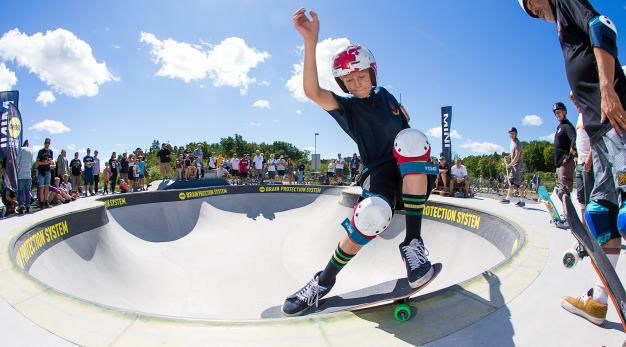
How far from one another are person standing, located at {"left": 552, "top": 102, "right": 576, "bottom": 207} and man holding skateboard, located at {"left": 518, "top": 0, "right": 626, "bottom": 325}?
451 cm

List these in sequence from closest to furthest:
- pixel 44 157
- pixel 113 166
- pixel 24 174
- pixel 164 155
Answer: pixel 24 174, pixel 44 157, pixel 113 166, pixel 164 155

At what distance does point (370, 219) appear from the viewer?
244cm

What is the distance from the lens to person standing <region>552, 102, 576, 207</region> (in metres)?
5.85

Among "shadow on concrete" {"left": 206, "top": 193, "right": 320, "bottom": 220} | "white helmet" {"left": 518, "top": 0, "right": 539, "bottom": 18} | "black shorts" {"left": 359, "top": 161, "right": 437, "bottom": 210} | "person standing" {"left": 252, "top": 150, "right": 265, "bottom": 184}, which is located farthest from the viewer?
"person standing" {"left": 252, "top": 150, "right": 265, "bottom": 184}

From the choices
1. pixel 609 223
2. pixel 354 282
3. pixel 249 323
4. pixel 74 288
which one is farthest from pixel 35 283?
pixel 354 282

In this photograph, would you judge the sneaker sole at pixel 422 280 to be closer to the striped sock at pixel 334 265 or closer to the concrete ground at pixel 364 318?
the concrete ground at pixel 364 318

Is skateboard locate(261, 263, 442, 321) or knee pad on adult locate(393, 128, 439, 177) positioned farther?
knee pad on adult locate(393, 128, 439, 177)

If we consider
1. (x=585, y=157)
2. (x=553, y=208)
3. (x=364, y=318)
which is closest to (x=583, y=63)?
(x=364, y=318)

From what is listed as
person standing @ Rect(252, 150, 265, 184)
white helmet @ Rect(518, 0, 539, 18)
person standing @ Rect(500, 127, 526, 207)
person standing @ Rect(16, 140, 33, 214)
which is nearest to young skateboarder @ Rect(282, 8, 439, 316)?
white helmet @ Rect(518, 0, 539, 18)

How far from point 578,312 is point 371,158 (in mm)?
1764

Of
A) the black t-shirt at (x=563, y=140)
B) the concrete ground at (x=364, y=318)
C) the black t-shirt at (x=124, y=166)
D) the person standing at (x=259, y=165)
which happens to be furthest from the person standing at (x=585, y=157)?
the person standing at (x=259, y=165)

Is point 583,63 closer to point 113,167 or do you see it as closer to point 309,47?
point 309,47

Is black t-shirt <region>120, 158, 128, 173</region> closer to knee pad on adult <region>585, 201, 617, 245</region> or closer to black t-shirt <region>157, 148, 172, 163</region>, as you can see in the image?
black t-shirt <region>157, 148, 172, 163</region>

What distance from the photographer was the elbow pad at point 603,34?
5.97 ft
